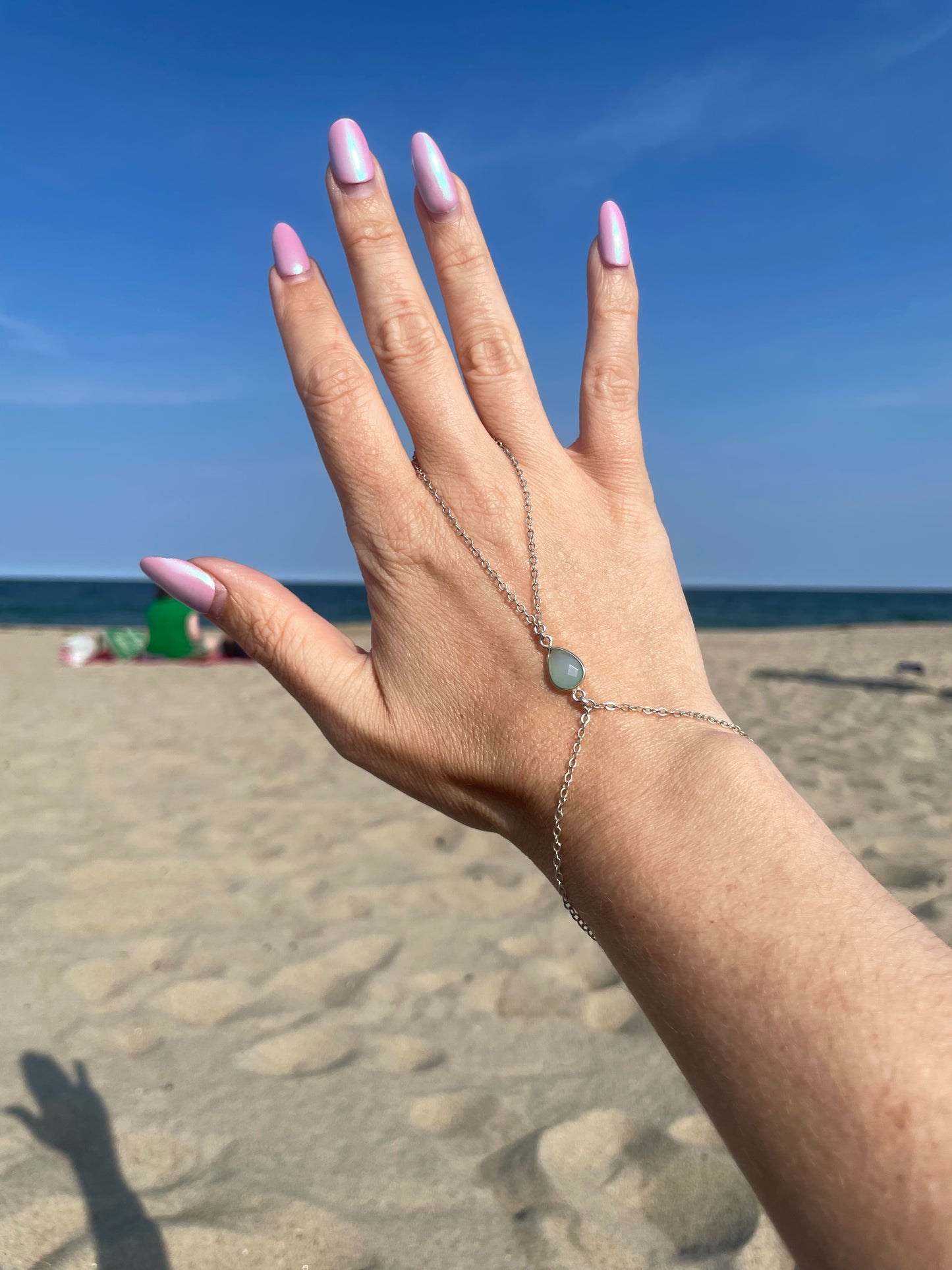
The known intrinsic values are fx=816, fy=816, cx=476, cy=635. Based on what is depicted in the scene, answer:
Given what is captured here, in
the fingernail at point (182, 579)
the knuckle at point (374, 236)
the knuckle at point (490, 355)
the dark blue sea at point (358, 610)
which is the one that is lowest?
the dark blue sea at point (358, 610)

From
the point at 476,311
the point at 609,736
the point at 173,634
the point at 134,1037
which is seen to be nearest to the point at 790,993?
the point at 609,736

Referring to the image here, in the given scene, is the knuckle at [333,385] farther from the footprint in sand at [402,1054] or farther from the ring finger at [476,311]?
the footprint in sand at [402,1054]

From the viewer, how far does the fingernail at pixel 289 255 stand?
1.38m

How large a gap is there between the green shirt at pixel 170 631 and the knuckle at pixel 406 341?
8.84 meters

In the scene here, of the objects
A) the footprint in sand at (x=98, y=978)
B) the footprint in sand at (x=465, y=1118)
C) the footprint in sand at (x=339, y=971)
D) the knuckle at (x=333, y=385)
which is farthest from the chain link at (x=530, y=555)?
the footprint in sand at (x=98, y=978)

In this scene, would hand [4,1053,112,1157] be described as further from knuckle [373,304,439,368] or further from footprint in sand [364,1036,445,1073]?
knuckle [373,304,439,368]

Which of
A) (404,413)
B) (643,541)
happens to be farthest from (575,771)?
(404,413)

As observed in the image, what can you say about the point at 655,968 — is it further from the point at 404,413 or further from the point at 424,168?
the point at 424,168

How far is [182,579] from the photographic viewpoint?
1.35 meters

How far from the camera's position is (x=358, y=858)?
3545 millimetres

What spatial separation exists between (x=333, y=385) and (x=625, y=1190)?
5.67ft

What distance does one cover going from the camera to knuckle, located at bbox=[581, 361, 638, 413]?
1.44 m

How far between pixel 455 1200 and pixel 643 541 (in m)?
1.43

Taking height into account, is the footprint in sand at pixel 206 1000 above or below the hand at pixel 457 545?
below
